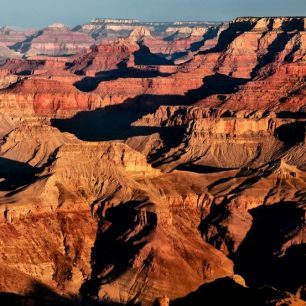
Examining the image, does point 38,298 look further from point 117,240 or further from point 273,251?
point 273,251

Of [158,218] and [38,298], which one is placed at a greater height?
[158,218]

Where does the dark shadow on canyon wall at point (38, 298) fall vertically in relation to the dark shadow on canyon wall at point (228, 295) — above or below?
below

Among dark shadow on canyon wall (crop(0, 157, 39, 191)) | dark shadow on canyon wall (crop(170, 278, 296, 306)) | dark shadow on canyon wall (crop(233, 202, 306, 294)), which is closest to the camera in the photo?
dark shadow on canyon wall (crop(170, 278, 296, 306))

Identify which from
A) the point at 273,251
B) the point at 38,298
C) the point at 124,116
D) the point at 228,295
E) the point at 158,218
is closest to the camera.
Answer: the point at 228,295

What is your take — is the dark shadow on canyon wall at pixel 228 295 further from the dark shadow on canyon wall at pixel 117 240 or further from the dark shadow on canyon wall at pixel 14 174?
the dark shadow on canyon wall at pixel 14 174

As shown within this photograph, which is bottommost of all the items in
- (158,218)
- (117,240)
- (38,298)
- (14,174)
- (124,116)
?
(38,298)

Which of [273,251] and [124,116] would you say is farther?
[124,116]

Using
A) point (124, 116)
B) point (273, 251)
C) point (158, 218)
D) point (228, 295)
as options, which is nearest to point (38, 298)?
point (228, 295)

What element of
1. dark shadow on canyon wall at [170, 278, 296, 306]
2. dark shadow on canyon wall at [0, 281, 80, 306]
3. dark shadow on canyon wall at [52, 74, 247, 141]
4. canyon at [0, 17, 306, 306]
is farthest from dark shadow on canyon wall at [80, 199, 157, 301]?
dark shadow on canyon wall at [52, 74, 247, 141]

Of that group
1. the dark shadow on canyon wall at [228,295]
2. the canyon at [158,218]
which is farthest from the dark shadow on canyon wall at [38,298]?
the dark shadow on canyon wall at [228,295]

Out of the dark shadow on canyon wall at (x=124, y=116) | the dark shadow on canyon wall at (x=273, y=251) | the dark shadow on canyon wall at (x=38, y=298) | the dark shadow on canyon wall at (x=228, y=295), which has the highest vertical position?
the dark shadow on canyon wall at (x=124, y=116)

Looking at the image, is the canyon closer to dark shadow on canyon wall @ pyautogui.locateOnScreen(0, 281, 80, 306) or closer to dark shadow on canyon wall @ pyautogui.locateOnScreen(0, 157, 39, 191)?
dark shadow on canyon wall @ pyautogui.locateOnScreen(0, 281, 80, 306)
